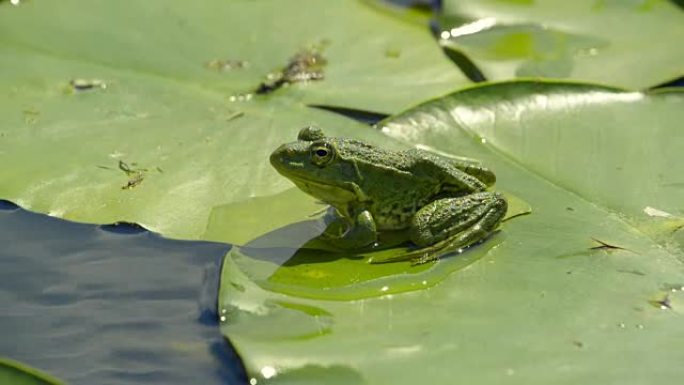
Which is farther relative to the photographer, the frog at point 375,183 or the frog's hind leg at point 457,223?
the frog at point 375,183

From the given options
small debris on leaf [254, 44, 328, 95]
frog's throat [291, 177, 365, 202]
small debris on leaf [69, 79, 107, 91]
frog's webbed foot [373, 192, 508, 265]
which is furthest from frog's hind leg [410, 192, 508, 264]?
small debris on leaf [69, 79, 107, 91]

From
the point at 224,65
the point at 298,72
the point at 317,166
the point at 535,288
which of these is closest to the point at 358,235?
the point at 317,166

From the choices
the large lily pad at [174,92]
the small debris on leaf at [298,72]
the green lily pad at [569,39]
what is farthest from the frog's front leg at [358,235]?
the green lily pad at [569,39]

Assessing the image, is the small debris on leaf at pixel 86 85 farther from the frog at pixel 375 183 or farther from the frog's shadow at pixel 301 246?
the frog's shadow at pixel 301 246

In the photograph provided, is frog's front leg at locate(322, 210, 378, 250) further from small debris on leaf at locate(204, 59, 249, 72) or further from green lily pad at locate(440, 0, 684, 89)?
green lily pad at locate(440, 0, 684, 89)

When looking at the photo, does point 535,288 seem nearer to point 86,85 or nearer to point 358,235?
point 358,235

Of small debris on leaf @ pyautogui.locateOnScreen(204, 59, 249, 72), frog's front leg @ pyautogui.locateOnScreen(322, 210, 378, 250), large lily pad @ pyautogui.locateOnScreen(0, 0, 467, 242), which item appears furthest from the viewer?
small debris on leaf @ pyautogui.locateOnScreen(204, 59, 249, 72)
